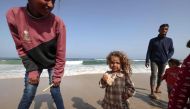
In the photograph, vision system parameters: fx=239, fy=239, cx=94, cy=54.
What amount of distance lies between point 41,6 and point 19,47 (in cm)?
60

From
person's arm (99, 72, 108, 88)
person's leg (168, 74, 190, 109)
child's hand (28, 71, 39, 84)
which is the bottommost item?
person's arm (99, 72, 108, 88)

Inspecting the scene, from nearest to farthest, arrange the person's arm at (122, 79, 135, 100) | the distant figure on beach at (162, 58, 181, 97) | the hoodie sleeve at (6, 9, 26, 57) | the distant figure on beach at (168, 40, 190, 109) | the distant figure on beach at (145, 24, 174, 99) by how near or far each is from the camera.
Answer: the distant figure on beach at (168, 40, 190, 109) < the hoodie sleeve at (6, 9, 26, 57) < the person's arm at (122, 79, 135, 100) < the distant figure on beach at (162, 58, 181, 97) < the distant figure on beach at (145, 24, 174, 99)

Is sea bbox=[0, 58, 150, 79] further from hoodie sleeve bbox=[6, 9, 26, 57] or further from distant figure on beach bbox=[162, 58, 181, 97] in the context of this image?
hoodie sleeve bbox=[6, 9, 26, 57]

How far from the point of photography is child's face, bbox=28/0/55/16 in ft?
9.18

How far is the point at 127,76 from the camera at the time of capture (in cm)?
368

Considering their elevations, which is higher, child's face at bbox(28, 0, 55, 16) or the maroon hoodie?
child's face at bbox(28, 0, 55, 16)

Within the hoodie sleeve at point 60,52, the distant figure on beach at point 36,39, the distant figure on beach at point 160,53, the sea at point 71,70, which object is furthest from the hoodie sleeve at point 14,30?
the sea at point 71,70

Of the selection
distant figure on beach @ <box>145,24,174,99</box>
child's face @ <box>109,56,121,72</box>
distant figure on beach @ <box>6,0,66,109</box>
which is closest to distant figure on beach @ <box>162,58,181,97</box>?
distant figure on beach @ <box>145,24,174,99</box>

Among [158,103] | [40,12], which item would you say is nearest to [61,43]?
[40,12]

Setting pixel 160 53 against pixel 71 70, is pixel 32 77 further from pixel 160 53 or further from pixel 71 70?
pixel 71 70

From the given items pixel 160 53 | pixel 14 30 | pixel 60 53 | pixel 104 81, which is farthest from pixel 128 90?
pixel 160 53

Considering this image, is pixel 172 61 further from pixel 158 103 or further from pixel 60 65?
pixel 60 65

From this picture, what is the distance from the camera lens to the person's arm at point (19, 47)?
2.92m

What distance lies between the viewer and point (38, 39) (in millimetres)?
3051
